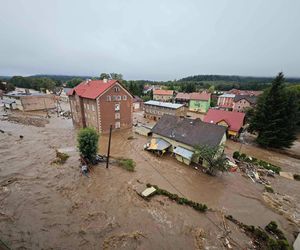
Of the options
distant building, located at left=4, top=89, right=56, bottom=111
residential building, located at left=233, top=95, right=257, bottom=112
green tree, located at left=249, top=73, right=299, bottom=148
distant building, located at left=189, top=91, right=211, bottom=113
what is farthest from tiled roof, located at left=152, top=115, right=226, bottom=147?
distant building, located at left=4, top=89, right=56, bottom=111

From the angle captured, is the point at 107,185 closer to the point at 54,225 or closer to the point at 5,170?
the point at 54,225

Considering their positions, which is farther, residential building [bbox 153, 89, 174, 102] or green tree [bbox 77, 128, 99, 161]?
residential building [bbox 153, 89, 174, 102]

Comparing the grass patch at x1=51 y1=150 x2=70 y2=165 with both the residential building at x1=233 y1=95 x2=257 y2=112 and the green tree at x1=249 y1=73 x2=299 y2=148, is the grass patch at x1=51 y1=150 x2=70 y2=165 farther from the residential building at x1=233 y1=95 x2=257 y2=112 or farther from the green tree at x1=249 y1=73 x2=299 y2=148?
the residential building at x1=233 y1=95 x2=257 y2=112

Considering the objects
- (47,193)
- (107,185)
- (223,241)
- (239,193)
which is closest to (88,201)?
(107,185)

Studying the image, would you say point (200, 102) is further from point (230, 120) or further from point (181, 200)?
point (181, 200)

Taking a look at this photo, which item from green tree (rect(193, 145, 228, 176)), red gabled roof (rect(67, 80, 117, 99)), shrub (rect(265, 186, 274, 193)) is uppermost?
red gabled roof (rect(67, 80, 117, 99))

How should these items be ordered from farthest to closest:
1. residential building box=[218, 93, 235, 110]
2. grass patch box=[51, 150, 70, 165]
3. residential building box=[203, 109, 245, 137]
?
residential building box=[218, 93, 235, 110] → residential building box=[203, 109, 245, 137] → grass patch box=[51, 150, 70, 165]

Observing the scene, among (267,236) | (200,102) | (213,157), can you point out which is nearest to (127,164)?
(213,157)

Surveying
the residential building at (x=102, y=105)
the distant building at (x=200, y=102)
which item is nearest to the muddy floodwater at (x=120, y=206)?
the residential building at (x=102, y=105)
